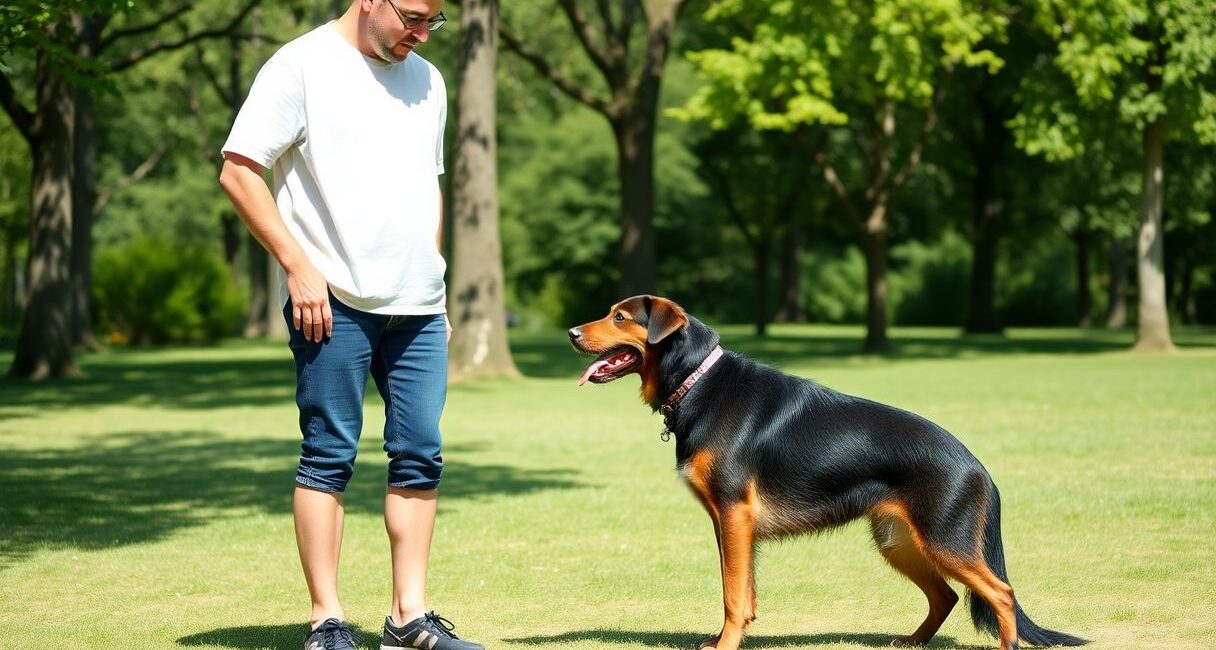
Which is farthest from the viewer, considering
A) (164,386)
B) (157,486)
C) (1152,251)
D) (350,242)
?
(1152,251)

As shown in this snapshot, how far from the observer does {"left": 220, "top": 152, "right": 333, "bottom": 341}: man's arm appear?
4988 millimetres

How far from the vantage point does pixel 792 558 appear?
7.81m

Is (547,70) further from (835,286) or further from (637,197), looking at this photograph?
(835,286)

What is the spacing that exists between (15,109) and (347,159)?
66.4 ft

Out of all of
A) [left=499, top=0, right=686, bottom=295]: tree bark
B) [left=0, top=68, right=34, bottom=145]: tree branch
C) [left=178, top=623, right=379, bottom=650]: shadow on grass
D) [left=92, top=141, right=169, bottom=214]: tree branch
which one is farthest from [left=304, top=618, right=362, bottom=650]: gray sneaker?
[left=92, top=141, right=169, bottom=214]: tree branch

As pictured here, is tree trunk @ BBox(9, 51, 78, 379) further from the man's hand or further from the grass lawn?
the man's hand

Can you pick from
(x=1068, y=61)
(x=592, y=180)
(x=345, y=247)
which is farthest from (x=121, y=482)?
(x=592, y=180)

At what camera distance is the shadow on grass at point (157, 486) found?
8.96 metres

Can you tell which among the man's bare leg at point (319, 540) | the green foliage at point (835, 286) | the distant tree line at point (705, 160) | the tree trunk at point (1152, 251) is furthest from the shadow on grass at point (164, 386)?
the green foliage at point (835, 286)

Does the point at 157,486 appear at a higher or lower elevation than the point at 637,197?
lower

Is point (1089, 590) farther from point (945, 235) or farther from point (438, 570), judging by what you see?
point (945, 235)

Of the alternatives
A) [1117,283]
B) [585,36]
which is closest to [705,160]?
[585,36]

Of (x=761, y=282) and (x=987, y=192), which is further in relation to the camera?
(x=761, y=282)

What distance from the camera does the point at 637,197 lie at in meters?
28.3
